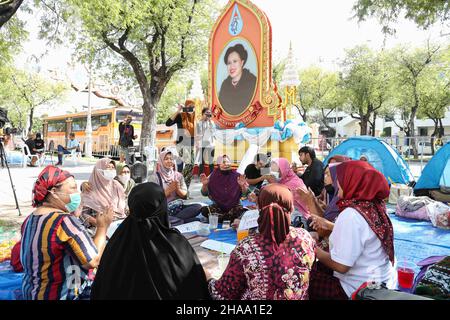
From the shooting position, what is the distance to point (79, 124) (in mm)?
22000

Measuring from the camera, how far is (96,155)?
20031 millimetres

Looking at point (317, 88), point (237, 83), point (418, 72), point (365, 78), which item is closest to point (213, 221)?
point (237, 83)

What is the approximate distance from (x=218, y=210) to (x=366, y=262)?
3.23 m

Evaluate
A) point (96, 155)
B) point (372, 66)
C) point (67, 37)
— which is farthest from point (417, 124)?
point (67, 37)

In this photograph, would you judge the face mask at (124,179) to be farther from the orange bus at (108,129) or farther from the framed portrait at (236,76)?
the orange bus at (108,129)

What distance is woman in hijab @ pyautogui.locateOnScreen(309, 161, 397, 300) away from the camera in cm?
201

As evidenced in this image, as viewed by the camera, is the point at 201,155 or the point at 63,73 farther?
the point at 63,73

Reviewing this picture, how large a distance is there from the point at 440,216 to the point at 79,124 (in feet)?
71.0

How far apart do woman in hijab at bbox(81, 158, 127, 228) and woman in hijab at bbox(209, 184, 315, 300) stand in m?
2.76

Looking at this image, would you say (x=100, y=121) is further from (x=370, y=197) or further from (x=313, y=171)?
(x=370, y=197)

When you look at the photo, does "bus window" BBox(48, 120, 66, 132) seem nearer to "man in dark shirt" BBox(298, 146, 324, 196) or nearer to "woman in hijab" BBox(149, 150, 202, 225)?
"woman in hijab" BBox(149, 150, 202, 225)
